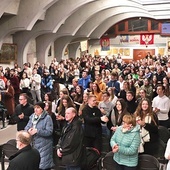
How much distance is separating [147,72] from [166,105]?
5.24 m

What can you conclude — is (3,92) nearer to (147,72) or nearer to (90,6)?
(147,72)

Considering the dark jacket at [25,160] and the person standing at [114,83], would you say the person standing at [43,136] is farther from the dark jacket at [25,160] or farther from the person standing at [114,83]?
the person standing at [114,83]

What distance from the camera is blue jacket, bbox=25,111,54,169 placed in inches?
213

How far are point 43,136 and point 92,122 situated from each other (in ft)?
3.71

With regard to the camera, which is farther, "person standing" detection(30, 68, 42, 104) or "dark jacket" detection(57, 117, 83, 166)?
"person standing" detection(30, 68, 42, 104)

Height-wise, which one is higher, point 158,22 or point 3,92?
point 158,22

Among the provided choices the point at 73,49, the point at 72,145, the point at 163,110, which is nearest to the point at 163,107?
the point at 163,110

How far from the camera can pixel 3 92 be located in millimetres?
10180

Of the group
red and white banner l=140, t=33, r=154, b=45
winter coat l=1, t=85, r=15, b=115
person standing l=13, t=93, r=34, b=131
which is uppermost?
red and white banner l=140, t=33, r=154, b=45

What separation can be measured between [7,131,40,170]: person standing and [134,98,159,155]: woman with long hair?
1957 mm

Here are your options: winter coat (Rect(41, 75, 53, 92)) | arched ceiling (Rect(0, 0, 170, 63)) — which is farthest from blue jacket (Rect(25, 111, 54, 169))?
winter coat (Rect(41, 75, 53, 92))

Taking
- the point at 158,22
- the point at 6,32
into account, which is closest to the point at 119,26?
the point at 158,22

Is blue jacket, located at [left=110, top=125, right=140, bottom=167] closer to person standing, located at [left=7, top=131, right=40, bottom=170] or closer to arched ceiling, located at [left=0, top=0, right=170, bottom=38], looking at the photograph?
person standing, located at [left=7, top=131, right=40, bottom=170]

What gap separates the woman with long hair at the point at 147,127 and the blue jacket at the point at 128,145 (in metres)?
0.55
